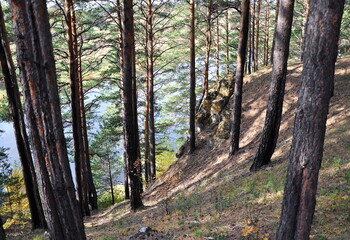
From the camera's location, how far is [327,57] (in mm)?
3699

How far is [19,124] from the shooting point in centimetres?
1024

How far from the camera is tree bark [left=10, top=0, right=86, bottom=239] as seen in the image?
13.4 ft

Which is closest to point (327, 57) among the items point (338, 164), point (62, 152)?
point (62, 152)

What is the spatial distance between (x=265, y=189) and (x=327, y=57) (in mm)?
5125

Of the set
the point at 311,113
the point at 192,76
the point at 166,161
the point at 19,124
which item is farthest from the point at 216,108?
the point at 311,113

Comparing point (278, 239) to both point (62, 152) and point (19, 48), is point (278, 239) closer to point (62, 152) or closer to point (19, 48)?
point (62, 152)

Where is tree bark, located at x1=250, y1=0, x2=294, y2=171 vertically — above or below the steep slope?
above

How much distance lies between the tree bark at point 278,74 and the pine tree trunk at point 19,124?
8204 mm

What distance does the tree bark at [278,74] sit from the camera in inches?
311

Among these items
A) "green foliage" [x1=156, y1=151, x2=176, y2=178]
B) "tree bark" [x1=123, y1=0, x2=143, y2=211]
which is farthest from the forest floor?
"green foliage" [x1=156, y1=151, x2=176, y2=178]

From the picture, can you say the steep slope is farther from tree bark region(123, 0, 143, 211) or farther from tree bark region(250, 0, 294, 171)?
Result: tree bark region(123, 0, 143, 211)

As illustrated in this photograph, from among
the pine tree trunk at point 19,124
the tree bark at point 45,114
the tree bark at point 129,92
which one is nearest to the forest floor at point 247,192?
the tree bark at point 129,92

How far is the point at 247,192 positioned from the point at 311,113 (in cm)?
508

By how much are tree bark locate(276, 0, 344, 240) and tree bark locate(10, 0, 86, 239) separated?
357cm
